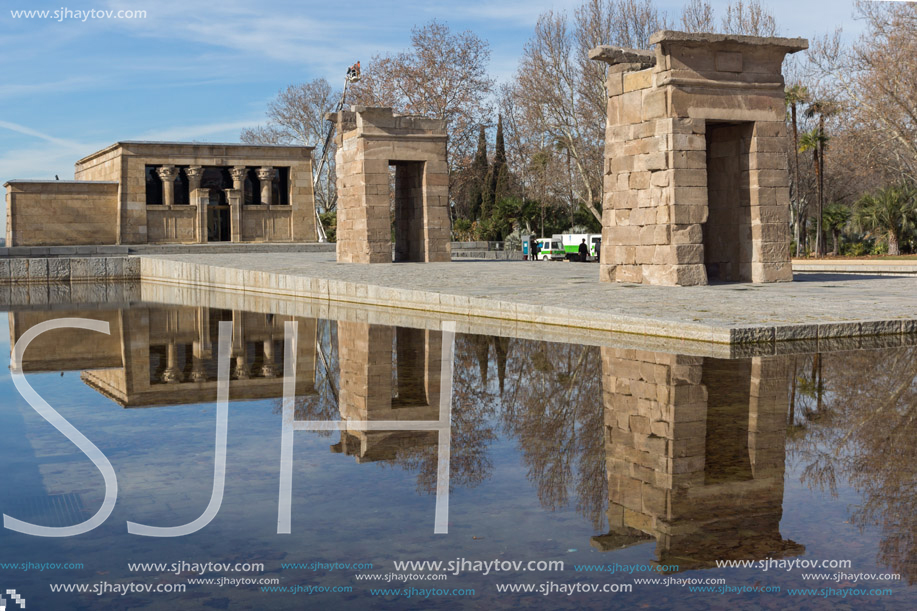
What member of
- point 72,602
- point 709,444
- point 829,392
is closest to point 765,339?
point 829,392

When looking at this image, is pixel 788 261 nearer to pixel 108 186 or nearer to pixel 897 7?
pixel 897 7

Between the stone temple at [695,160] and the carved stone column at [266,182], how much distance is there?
25.5 m

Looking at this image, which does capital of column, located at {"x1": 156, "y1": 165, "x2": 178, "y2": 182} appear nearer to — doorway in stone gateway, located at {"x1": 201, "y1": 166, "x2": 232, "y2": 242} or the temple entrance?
doorway in stone gateway, located at {"x1": 201, "y1": 166, "x2": 232, "y2": 242}

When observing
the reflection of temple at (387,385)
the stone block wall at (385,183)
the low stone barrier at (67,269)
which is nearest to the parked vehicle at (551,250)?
the stone block wall at (385,183)

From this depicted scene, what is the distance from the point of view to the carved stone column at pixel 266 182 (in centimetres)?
3979

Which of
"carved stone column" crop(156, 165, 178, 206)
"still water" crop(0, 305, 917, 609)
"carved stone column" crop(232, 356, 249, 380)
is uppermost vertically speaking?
"carved stone column" crop(156, 165, 178, 206)

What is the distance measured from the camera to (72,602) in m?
3.04

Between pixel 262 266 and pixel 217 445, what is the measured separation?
17476mm

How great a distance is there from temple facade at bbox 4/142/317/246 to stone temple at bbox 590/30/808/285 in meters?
25.4

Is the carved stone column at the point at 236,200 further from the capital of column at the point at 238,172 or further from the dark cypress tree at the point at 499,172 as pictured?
the dark cypress tree at the point at 499,172

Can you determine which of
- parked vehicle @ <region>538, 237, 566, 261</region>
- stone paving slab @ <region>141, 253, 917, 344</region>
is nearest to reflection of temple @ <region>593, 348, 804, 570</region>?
stone paving slab @ <region>141, 253, 917, 344</region>

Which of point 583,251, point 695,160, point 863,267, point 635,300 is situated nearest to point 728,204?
point 695,160

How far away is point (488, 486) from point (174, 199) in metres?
37.0

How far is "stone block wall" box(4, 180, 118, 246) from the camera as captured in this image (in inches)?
1421
